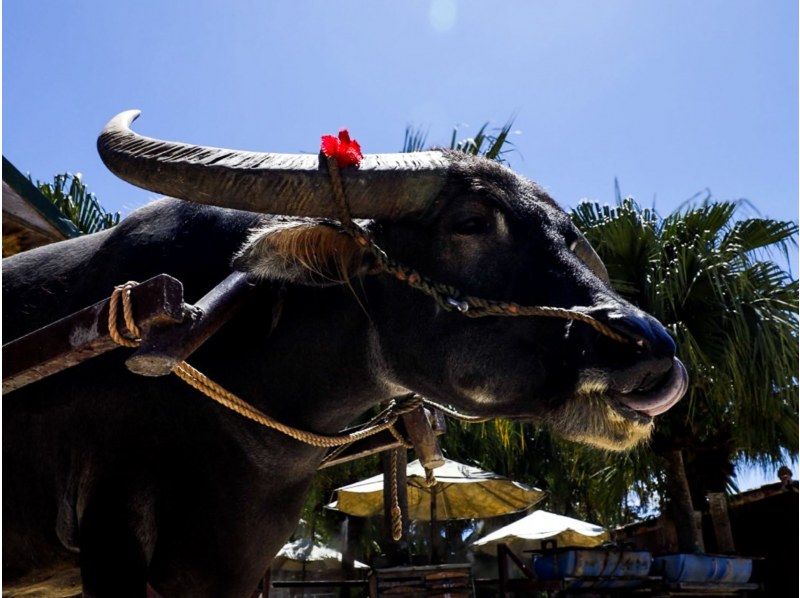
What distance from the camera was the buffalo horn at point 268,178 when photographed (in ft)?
7.75

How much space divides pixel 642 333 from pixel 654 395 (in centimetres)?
18

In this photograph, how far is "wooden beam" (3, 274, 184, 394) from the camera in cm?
207

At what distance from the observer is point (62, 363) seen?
2174 millimetres

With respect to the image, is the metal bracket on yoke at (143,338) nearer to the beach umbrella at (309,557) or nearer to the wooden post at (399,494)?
the wooden post at (399,494)

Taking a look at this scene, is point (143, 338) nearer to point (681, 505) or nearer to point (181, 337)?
point (181, 337)

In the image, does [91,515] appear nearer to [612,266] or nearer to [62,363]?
[62,363]

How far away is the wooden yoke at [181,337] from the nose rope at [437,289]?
41cm

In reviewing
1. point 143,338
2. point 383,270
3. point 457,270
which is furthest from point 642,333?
point 143,338

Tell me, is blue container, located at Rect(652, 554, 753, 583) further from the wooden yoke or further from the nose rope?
the wooden yoke

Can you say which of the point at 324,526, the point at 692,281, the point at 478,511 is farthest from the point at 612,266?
the point at 324,526

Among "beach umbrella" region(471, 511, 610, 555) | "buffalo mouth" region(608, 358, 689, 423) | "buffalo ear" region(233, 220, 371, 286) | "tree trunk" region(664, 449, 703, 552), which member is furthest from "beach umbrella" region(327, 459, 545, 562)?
"buffalo mouth" region(608, 358, 689, 423)

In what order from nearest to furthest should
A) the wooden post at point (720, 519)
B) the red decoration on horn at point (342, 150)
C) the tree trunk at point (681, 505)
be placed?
the red decoration on horn at point (342, 150) → the tree trunk at point (681, 505) → the wooden post at point (720, 519)

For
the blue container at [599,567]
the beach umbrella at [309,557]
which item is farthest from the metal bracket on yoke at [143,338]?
the beach umbrella at [309,557]

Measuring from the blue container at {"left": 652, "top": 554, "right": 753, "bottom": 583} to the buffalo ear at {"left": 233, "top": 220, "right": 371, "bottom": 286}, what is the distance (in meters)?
7.58
